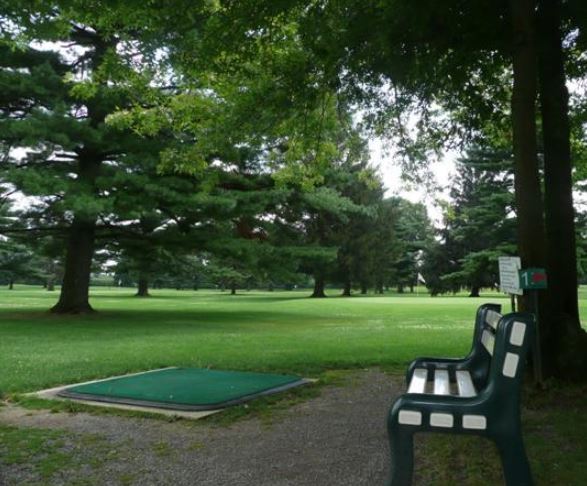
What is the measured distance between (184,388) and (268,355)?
3512mm

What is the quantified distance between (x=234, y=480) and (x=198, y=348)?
306 inches

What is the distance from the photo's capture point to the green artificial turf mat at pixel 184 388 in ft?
21.3

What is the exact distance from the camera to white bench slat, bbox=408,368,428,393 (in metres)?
4.26

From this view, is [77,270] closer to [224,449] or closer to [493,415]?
[224,449]

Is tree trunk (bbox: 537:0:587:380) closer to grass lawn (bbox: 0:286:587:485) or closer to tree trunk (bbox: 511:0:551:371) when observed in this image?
tree trunk (bbox: 511:0:551:371)

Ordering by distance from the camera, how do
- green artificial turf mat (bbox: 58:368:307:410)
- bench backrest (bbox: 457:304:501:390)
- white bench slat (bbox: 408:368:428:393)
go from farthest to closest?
green artificial turf mat (bbox: 58:368:307:410)
bench backrest (bbox: 457:304:501:390)
white bench slat (bbox: 408:368:428:393)

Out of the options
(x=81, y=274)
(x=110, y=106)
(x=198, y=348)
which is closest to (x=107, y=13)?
(x=198, y=348)

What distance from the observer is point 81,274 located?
2180 centimetres

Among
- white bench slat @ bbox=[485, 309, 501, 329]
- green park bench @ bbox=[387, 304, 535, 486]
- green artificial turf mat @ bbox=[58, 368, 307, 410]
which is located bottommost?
green artificial turf mat @ bbox=[58, 368, 307, 410]

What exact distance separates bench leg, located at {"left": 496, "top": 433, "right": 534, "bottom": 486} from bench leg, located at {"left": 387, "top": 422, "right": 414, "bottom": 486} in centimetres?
48

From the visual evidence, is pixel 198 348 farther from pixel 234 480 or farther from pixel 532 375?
pixel 234 480

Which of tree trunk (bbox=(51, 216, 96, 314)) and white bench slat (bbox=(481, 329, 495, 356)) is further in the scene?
tree trunk (bbox=(51, 216, 96, 314))

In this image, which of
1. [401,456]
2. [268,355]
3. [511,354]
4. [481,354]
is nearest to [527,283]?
[481,354]

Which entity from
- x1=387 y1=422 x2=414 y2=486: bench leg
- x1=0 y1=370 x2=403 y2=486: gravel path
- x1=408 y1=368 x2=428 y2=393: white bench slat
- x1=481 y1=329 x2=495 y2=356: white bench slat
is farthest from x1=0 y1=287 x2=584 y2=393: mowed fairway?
x1=387 y1=422 x2=414 y2=486: bench leg
